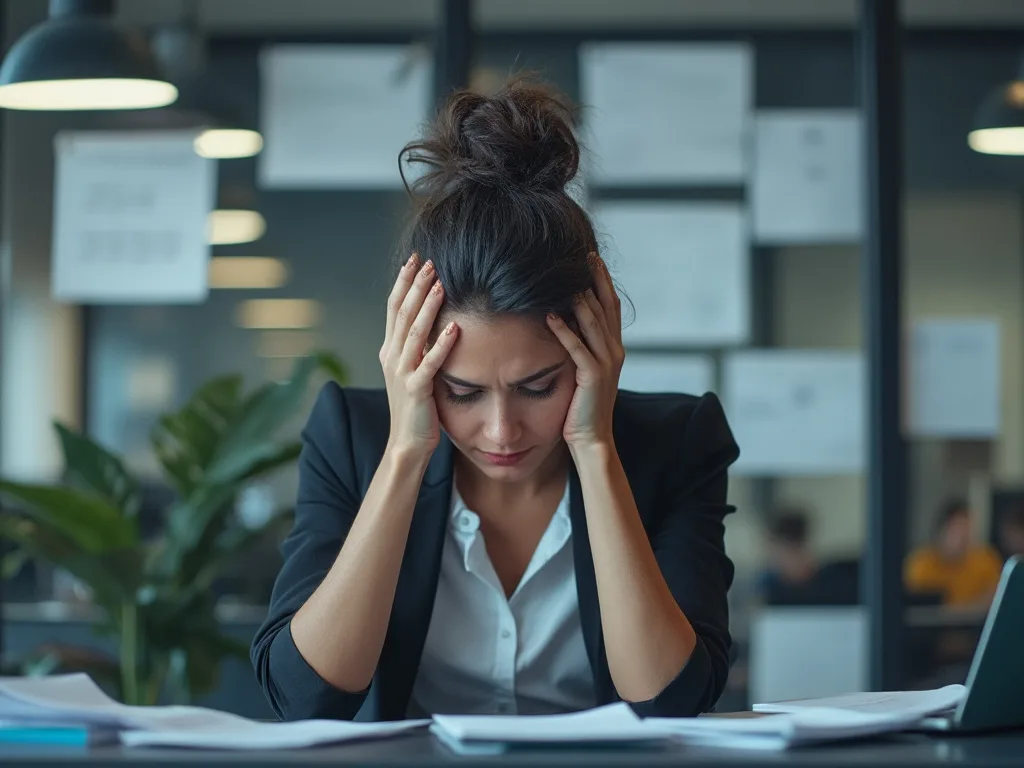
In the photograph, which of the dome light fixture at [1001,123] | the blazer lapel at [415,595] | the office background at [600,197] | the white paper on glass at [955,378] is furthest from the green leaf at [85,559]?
the dome light fixture at [1001,123]

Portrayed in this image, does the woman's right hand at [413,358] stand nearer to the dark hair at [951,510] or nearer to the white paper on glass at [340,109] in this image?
the white paper on glass at [340,109]

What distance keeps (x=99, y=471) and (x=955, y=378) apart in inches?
76.0

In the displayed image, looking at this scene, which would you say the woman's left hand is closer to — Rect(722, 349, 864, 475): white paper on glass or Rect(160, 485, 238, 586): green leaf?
Rect(160, 485, 238, 586): green leaf

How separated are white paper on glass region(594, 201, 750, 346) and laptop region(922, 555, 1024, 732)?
187cm

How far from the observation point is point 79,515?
2512mm

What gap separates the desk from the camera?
3.01 ft

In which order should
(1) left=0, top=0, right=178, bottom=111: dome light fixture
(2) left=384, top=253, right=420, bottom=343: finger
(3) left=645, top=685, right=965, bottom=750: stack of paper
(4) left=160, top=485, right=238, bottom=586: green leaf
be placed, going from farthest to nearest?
(4) left=160, top=485, right=238, bottom=586: green leaf, (1) left=0, top=0, right=178, bottom=111: dome light fixture, (2) left=384, top=253, right=420, bottom=343: finger, (3) left=645, top=685, right=965, bottom=750: stack of paper

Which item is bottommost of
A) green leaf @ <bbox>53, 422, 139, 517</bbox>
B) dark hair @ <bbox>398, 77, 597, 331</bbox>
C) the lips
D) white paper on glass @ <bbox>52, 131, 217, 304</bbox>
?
green leaf @ <bbox>53, 422, 139, 517</bbox>

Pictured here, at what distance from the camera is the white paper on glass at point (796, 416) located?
2.98 metres

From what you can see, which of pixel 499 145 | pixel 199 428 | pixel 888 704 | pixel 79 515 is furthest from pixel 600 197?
pixel 888 704

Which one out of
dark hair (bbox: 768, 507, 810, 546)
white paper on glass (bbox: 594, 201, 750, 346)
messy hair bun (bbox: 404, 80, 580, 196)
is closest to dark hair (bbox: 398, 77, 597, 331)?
messy hair bun (bbox: 404, 80, 580, 196)

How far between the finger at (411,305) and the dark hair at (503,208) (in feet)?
0.05

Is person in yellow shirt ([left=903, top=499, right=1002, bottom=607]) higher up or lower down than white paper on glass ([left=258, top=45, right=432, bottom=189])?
lower down

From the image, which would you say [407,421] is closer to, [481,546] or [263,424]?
[481,546]
